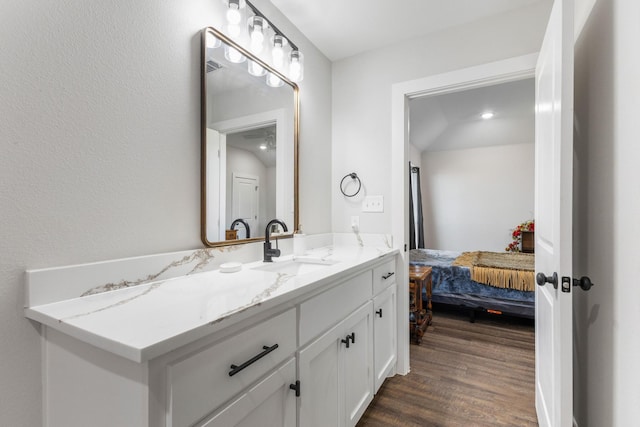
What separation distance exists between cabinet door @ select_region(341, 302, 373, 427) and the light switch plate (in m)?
0.76

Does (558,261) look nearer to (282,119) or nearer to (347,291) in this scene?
(347,291)

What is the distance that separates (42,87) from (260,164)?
955 mm

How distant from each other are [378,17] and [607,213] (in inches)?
63.5

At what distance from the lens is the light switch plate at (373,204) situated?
2.17m

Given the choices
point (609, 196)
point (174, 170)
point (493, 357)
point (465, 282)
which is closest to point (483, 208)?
point (465, 282)

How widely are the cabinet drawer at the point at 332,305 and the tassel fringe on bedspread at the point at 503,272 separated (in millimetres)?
1933

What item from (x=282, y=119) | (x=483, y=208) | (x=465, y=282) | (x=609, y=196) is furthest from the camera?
(x=483, y=208)

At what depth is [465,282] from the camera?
3.09m

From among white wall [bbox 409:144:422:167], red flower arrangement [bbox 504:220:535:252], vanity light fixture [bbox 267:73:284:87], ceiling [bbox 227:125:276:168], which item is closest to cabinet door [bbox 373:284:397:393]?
ceiling [bbox 227:125:276:168]

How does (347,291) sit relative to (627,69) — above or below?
below

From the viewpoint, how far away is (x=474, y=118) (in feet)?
14.9

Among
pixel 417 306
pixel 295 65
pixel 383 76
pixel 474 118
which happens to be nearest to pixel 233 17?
pixel 295 65

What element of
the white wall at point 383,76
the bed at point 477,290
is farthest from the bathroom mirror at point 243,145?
the bed at point 477,290

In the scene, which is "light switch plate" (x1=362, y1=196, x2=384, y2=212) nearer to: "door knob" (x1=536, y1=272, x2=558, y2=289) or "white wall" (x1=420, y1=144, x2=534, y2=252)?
"door knob" (x1=536, y1=272, x2=558, y2=289)
